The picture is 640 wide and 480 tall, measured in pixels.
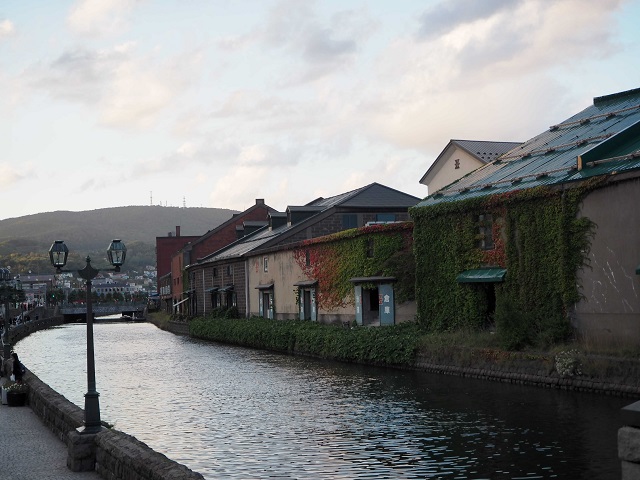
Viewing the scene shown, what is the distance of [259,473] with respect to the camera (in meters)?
14.5

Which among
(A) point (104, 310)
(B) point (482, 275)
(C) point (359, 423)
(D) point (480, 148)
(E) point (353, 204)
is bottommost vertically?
(C) point (359, 423)

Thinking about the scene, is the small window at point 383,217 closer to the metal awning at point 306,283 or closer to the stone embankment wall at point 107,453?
the metal awning at point 306,283

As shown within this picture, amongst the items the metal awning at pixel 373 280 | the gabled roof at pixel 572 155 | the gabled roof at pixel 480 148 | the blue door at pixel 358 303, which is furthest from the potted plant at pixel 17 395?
the gabled roof at pixel 480 148

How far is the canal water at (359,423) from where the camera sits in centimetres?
1474

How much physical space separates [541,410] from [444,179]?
141 ft

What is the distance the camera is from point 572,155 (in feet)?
99.9

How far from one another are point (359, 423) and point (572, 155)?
51.6 ft

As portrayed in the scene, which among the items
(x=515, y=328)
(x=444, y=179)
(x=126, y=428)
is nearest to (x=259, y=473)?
(x=126, y=428)

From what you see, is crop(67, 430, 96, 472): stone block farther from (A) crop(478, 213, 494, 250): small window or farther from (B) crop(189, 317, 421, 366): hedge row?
(A) crop(478, 213, 494, 250): small window

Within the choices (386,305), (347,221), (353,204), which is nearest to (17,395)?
(386,305)

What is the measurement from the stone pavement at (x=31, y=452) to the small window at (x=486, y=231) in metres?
18.0

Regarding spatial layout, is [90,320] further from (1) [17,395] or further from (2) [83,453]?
(1) [17,395]

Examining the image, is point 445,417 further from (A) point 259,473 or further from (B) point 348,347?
(B) point 348,347

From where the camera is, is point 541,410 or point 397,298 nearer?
point 541,410
